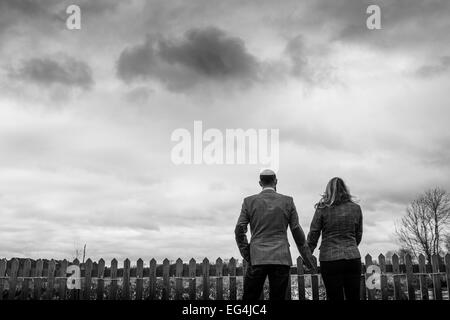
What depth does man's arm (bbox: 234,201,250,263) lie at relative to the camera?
532 cm

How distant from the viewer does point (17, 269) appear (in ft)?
40.1

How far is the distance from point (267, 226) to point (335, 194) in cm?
97

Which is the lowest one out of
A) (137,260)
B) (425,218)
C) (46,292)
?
(46,292)

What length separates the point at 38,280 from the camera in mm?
12078

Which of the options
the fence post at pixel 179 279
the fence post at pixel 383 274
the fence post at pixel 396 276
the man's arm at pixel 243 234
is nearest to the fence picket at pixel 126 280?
the fence post at pixel 179 279

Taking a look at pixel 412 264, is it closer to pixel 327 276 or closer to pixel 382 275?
pixel 382 275

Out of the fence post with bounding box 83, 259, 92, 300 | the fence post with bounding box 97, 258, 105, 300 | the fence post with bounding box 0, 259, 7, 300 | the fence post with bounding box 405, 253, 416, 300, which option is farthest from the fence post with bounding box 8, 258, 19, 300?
the fence post with bounding box 405, 253, 416, 300

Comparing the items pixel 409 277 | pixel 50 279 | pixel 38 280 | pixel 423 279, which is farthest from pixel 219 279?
pixel 423 279

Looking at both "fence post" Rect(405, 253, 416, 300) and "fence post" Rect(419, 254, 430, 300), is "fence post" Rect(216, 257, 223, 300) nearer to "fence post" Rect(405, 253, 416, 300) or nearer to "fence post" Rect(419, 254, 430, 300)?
"fence post" Rect(405, 253, 416, 300)

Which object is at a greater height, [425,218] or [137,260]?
[425,218]

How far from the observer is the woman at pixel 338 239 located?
5277 mm

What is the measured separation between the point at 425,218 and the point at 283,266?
29.5 metres

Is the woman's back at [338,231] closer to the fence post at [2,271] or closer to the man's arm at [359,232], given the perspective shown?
the man's arm at [359,232]
